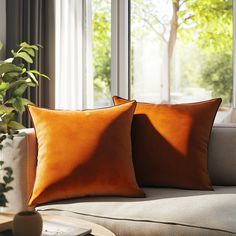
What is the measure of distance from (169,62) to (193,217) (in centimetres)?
221

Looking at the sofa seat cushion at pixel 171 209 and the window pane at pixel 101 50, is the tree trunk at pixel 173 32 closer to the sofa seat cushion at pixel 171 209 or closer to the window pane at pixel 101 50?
the window pane at pixel 101 50

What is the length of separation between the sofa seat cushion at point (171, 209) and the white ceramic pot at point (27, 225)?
0.59 meters

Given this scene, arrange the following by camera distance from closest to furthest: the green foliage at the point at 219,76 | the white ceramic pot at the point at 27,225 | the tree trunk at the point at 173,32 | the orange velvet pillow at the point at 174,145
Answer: the white ceramic pot at the point at 27,225 < the orange velvet pillow at the point at 174,145 < the green foliage at the point at 219,76 < the tree trunk at the point at 173,32

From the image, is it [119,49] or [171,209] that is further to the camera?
[119,49]

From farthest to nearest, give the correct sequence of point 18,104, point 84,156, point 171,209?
point 18,104
point 84,156
point 171,209

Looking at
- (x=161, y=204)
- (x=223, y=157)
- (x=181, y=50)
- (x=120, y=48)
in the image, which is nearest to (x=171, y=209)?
(x=161, y=204)

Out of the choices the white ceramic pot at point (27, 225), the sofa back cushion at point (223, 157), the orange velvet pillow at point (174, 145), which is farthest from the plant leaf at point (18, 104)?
the white ceramic pot at point (27, 225)

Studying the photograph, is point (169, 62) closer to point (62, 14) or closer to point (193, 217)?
point (62, 14)

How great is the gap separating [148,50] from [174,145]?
5.64 ft

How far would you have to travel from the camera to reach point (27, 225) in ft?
4.32

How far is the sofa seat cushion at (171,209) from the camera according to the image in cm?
176

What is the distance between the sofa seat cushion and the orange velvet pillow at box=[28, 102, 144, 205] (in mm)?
61

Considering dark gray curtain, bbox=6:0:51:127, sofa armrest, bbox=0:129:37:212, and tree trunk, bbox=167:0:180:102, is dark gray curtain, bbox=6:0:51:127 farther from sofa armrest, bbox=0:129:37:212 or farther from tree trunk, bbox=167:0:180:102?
sofa armrest, bbox=0:129:37:212

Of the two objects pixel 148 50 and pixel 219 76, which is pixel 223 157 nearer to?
pixel 219 76
